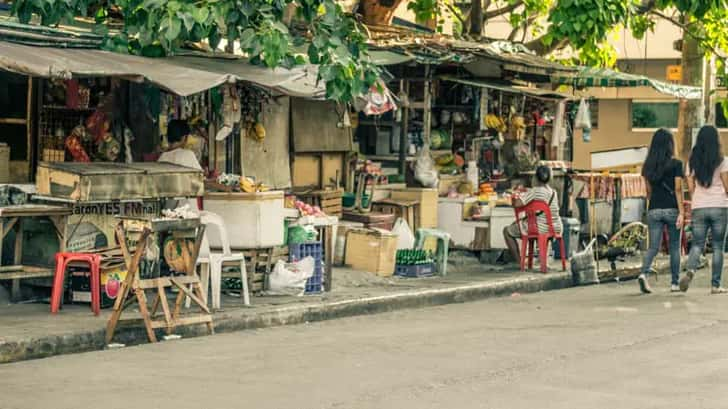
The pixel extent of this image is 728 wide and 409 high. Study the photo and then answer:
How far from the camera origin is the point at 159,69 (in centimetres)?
1428

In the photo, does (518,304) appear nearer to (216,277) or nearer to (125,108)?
(216,277)

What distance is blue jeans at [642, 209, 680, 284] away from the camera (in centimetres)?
1656

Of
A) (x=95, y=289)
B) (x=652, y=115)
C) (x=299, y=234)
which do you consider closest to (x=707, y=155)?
(x=299, y=234)

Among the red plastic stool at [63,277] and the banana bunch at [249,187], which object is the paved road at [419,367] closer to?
the red plastic stool at [63,277]

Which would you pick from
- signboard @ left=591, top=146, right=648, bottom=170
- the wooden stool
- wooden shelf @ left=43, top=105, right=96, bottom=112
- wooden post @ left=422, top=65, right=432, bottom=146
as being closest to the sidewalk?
the wooden stool

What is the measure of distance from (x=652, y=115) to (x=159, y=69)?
30.1m

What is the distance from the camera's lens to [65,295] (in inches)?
557

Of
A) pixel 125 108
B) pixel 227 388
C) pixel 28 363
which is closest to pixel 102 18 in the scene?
pixel 125 108

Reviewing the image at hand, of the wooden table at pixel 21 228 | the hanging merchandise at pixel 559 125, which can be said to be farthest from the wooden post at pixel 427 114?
the wooden table at pixel 21 228

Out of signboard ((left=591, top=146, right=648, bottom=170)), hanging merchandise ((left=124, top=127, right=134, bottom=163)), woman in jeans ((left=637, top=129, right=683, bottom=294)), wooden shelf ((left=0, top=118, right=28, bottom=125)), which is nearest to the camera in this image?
wooden shelf ((left=0, top=118, right=28, bottom=125))

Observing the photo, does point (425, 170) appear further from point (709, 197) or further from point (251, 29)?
point (251, 29)

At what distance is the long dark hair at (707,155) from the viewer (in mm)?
16094

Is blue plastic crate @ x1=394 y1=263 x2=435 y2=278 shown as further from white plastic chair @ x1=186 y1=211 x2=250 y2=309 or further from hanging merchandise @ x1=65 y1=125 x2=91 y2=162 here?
hanging merchandise @ x1=65 y1=125 x2=91 y2=162

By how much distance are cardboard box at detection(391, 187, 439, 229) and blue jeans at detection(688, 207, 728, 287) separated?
13.9ft
